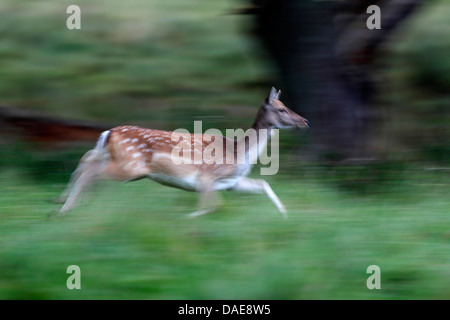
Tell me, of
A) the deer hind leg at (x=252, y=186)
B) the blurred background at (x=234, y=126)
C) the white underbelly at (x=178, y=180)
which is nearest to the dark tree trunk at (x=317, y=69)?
the blurred background at (x=234, y=126)

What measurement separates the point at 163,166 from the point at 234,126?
415 cm

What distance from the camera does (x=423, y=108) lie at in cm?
1215

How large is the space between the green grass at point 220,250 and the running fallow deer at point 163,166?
165 mm

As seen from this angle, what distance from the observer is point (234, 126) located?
38.0ft

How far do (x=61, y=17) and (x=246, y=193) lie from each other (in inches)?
272

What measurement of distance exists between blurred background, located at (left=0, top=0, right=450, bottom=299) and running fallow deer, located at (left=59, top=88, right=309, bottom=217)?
0.56 ft

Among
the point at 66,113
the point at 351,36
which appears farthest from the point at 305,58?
the point at 66,113

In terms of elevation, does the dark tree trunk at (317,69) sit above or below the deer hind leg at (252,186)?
above

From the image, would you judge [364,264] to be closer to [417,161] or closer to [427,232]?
[427,232]

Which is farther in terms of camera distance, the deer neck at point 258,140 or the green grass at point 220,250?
the deer neck at point 258,140

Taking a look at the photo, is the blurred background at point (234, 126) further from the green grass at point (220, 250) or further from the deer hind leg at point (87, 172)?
the deer hind leg at point (87, 172)

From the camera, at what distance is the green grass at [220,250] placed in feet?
18.0

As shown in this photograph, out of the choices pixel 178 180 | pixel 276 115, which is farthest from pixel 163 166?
pixel 276 115

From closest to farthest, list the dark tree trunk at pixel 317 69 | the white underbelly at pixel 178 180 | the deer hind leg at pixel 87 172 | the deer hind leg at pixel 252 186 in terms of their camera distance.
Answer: the white underbelly at pixel 178 180, the deer hind leg at pixel 87 172, the deer hind leg at pixel 252 186, the dark tree trunk at pixel 317 69
